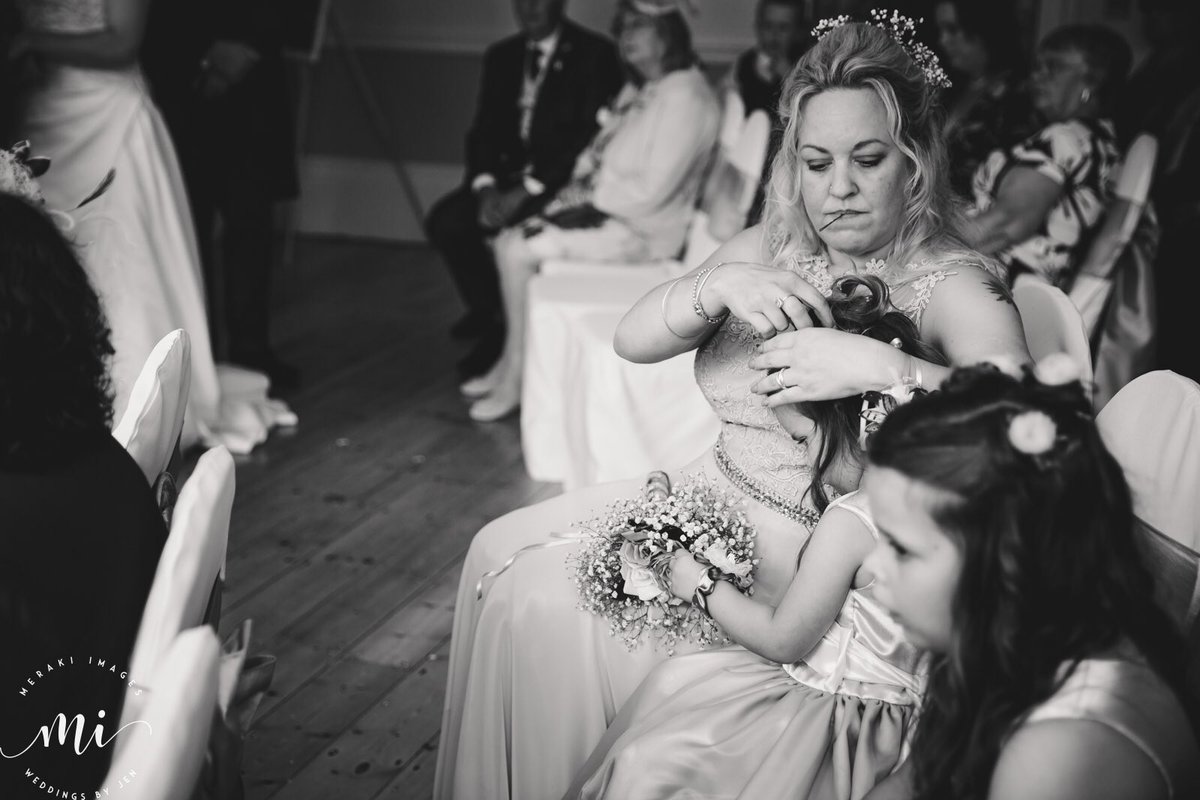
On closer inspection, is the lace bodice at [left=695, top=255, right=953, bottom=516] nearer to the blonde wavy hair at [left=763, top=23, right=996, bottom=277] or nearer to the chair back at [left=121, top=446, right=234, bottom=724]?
the blonde wavy hair at [left=763, top=23, right=996, bottom=277]

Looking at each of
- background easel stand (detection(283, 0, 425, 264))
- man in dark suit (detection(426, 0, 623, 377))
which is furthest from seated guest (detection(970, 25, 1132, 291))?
background easel stand (detection(283, 0, 425, 264))

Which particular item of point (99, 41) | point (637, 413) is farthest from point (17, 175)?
→ point (637, 413)

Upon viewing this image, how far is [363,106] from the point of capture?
23.4 feet

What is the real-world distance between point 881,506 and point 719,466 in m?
0.72

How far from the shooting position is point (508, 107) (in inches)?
199

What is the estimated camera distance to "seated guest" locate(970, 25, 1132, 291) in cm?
312

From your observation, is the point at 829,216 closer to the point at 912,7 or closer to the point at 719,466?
the point at 719,466

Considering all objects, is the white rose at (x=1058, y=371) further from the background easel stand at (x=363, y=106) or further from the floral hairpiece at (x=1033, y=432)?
the background easel stand at (x=363, y=106)

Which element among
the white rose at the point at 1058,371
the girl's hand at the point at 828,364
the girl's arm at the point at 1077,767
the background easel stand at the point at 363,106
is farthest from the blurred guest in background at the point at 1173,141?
the background easel stand at the point at 363,106

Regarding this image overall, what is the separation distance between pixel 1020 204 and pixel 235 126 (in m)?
2.88

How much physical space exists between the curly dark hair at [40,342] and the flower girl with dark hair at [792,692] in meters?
0.74

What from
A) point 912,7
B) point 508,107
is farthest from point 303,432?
point 912,7

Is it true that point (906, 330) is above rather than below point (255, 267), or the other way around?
above

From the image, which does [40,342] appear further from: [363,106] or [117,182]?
[363,106]
